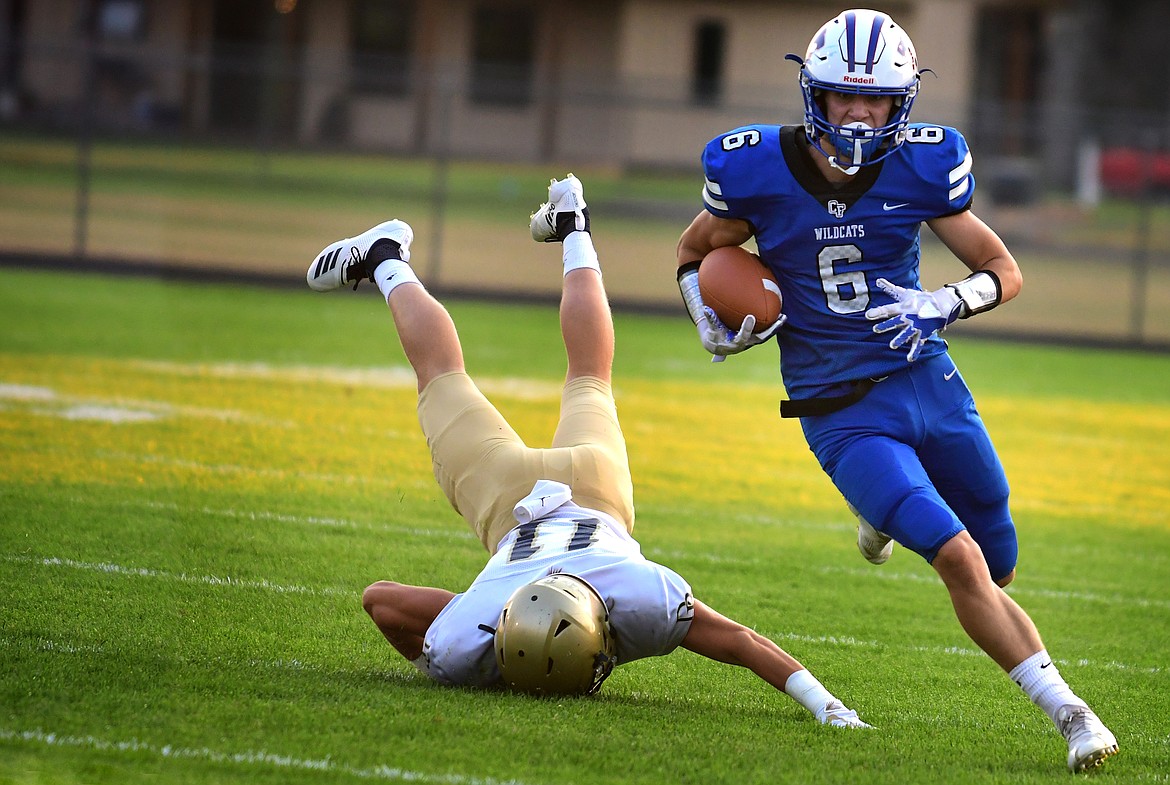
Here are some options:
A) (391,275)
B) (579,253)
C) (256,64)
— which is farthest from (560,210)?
(256,64)

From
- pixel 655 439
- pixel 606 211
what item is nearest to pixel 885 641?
pixel 655 439

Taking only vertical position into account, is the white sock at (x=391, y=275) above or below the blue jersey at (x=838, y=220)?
below

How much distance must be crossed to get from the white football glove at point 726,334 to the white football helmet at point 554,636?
93 cm

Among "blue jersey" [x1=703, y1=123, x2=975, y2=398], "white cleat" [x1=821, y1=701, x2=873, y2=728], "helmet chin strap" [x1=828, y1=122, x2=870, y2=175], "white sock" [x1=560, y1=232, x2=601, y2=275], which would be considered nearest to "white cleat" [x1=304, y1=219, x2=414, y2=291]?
"white sock" [x1=560, y1=232, x2=601, y2=275]

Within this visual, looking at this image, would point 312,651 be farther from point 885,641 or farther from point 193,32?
point 193,32

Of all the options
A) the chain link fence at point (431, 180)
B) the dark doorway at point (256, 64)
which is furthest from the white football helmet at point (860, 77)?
the dark doorway at point (256, 64)

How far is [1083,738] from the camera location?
3693 millimetres

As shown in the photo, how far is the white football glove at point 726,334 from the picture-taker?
4.49m

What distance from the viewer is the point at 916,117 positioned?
17766 millimetres

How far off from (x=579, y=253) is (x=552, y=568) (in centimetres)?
153

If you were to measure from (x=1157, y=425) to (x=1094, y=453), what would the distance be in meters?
1.37

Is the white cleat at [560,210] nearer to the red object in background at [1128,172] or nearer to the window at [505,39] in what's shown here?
the window at [505,39]

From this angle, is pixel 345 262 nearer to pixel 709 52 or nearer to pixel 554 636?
pixel 554 636

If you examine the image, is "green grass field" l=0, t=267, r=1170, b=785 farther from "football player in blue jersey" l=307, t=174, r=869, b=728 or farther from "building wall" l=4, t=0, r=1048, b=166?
"building wall" l=4, t=0, r=1048, b=166
